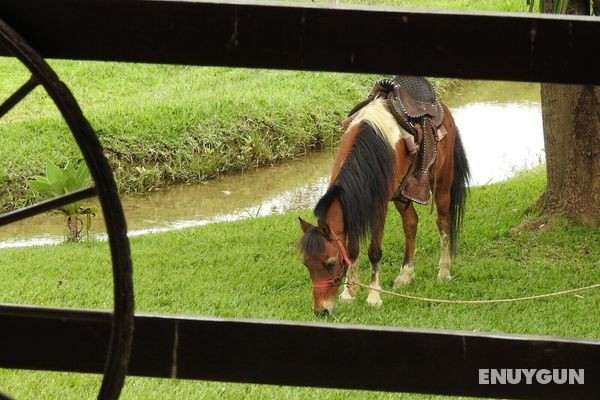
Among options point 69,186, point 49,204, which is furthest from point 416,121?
point 49,204

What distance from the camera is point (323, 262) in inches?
211

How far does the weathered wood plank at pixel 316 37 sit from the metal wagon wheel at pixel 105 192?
22 centimetres

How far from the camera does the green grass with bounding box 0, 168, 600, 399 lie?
5.30m

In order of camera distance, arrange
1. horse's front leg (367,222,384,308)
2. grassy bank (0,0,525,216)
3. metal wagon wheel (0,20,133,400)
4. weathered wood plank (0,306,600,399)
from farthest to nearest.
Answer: grassy bank (0,0,525,216) < horse's front leg (367,222,384,308) < weathered wood plank (0,306,600,399) < metal wagon wheel (0,20,133,400)

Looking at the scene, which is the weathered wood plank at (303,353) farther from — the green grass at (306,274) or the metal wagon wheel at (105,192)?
the green grass at (306,274)

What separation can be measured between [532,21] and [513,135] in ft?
29.2

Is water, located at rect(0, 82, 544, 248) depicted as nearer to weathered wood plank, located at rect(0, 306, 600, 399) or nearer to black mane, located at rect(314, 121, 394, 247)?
black mane, located at rect(314, 121, 394, 247)

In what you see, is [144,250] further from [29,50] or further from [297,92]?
[29,50]

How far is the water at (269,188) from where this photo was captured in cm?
845

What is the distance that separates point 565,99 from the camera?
6582 mm

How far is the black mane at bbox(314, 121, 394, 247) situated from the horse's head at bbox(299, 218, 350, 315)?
88 mm

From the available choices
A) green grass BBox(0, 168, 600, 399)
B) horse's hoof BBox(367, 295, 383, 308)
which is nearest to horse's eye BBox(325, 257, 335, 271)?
green grass BBox(0, 168, 600, 399)

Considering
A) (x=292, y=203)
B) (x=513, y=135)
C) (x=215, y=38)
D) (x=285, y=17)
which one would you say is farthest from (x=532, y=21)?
(x=513, y=135)

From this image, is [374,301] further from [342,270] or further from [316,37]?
[316,37]
